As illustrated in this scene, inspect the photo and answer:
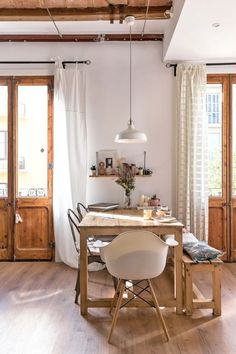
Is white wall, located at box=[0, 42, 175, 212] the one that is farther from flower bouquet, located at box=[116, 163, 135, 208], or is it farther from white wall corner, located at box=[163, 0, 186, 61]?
white wall corner, located at box=[163, 0, 186, 61]

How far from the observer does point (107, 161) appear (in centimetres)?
454

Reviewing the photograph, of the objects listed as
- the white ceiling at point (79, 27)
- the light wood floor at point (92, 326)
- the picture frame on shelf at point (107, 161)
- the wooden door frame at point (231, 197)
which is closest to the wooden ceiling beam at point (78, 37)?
the white ceiling at point (79, 27)

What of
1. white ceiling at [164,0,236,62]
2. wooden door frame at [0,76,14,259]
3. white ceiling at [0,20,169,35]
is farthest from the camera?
wooden door frame at [0,76,14,259]

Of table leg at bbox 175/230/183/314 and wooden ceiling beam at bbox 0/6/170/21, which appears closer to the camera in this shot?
table leg at bbox 175/230/183/314

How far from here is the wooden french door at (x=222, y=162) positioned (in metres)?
4.52

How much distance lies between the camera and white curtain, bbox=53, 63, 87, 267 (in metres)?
4.36

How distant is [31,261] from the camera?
177 inches

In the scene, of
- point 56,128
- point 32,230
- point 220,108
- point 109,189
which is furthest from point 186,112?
point 32,230

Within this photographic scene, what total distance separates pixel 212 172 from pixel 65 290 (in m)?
2.56

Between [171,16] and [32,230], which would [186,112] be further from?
[32,230]

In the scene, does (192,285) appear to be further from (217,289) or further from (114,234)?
(114,234)

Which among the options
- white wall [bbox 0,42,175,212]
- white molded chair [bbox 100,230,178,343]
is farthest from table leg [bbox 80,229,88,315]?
white wall [bbox 0,42,175,212]

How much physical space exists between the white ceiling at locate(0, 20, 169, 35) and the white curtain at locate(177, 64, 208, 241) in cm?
72

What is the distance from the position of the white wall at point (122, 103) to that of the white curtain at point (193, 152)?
0.70ft
